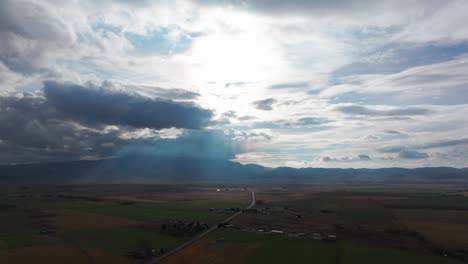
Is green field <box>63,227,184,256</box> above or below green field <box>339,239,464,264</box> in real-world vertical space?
above

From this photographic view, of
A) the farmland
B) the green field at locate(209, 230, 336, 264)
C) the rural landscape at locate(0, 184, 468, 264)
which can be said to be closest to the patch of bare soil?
the rural landscape at locate(0, 184, 468, 264)

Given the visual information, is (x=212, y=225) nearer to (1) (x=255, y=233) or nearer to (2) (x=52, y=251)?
(1) (x=255, y=233)

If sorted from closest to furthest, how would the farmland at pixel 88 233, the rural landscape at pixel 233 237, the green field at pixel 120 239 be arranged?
1. the farmland at pixel 88 233
2. the rural landscape at pixel 233 237
3. the green field at pixel 120 239

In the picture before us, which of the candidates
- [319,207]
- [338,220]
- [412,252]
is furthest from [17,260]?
[319,207]

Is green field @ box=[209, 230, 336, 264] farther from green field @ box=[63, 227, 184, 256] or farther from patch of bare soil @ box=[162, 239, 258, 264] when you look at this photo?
green field @ box=[63, 227, 184, 256]

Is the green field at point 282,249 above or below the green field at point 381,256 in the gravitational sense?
above

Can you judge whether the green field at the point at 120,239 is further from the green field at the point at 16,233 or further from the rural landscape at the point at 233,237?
the green field at the point at 16,233

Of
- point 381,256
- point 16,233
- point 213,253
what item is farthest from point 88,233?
point 381,256

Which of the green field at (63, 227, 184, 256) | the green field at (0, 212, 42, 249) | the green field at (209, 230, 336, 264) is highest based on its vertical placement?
the green field at (0, 212, 42, 249)

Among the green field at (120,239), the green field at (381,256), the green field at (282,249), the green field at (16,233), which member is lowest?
the green field at (381,256)

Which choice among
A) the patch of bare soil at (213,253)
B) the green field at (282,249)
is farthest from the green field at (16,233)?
the green field at (282,249)

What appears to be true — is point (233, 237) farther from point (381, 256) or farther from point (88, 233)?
point (88, 233)
